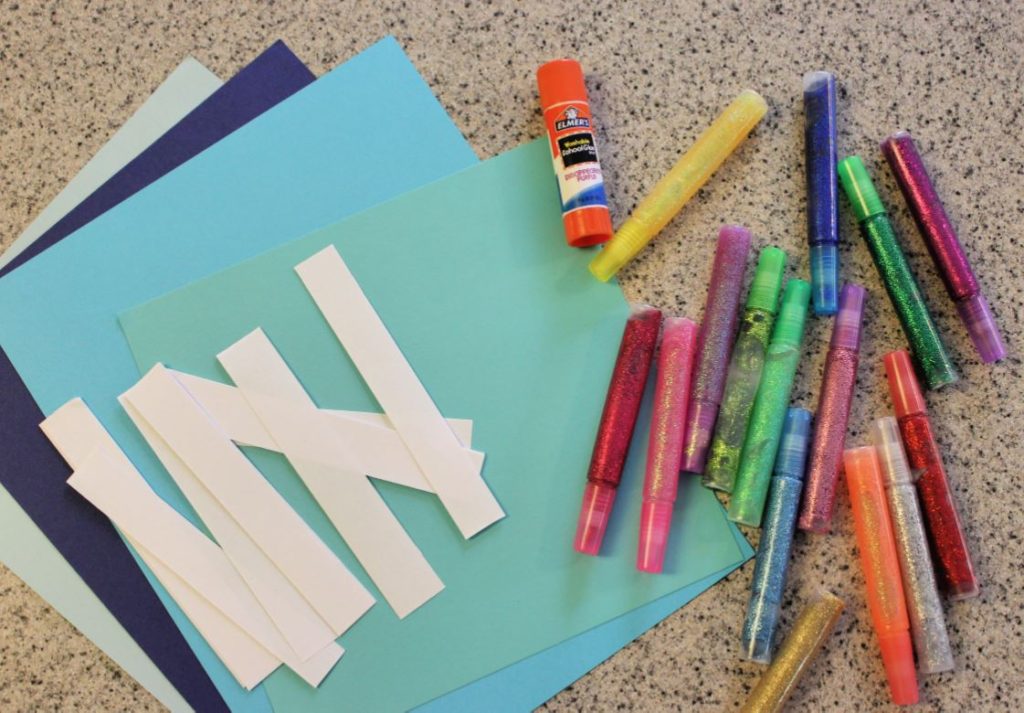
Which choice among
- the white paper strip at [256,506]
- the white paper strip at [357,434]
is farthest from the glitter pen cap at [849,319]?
the white paper strip at [256,506]

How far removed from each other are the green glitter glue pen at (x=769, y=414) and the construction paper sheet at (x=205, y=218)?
0.24 metres

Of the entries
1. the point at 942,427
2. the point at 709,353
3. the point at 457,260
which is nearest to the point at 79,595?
the point at 457,260

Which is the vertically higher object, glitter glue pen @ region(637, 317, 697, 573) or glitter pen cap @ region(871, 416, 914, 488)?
glitter glue pen @ region(637, 317, 697, 573)

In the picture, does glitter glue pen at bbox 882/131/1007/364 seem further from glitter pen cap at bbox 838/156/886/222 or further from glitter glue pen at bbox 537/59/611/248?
glitter glue pen at bbox 537/59/611/248

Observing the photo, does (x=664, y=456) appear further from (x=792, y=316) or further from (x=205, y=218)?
(x=205, y=218)

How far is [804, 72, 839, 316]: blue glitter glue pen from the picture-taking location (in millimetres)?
539

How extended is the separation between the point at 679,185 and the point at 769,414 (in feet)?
0.52

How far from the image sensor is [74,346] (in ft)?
1.87

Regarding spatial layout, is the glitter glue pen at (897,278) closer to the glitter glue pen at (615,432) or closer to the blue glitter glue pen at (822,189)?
the blue glitter glue pen at (822,189)

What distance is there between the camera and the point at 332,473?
0.55 meters

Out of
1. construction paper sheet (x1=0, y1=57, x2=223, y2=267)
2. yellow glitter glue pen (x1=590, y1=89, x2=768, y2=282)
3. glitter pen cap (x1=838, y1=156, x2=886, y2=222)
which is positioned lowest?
glitter pen cap (x1=838, y1=156, x2=886, y2=222)

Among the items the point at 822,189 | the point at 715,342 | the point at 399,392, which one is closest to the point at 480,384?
the point at 399,392

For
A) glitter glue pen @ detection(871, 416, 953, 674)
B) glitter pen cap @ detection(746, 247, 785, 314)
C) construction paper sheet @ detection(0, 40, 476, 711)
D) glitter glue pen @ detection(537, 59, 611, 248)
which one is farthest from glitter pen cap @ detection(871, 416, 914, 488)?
construction paper sheet @ detection(0, 40, 476, 711)

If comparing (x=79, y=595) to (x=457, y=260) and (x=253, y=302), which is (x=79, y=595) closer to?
(x=253, y=302)
